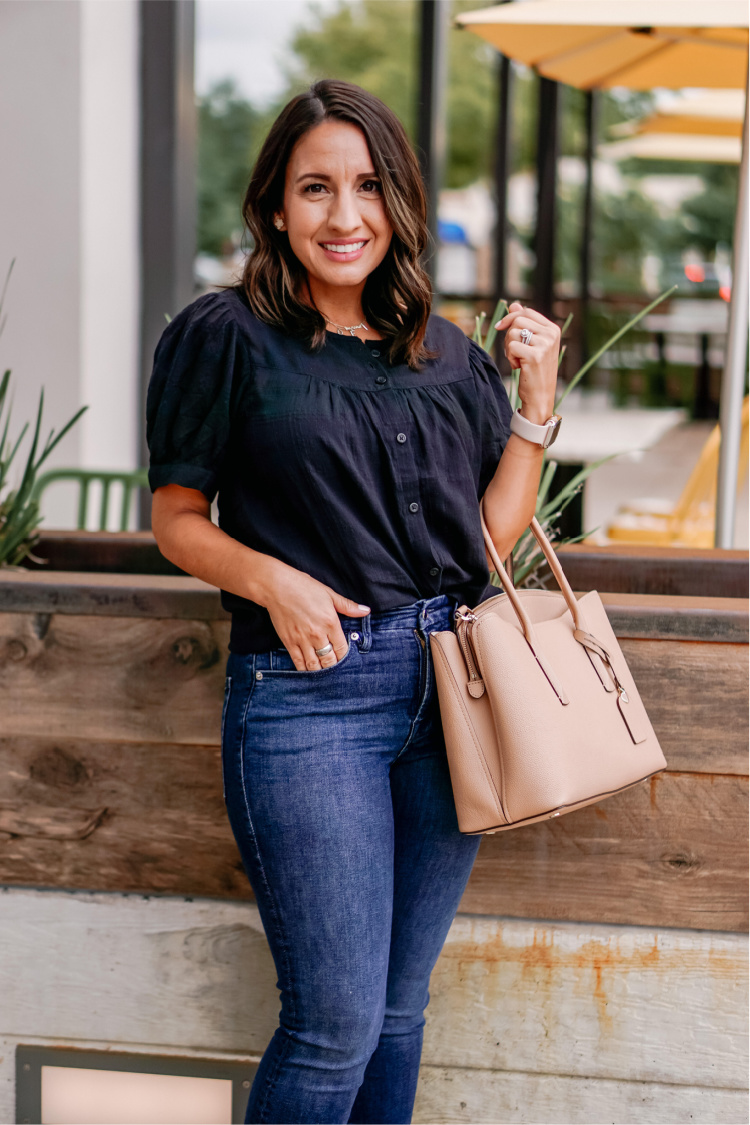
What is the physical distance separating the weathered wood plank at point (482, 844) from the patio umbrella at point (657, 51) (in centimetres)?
88

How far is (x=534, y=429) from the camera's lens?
150 centimetres

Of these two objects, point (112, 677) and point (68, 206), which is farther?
point (68, 206)

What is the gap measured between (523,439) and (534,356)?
12 cm

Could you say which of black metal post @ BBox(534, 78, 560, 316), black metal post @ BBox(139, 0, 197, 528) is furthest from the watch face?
black metal post @ BBox(534, 78, 560, 316)

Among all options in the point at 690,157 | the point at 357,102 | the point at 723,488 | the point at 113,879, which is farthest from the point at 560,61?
the point at 690,157

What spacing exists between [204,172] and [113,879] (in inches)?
824

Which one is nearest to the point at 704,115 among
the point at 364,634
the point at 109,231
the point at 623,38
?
the point at 623,38

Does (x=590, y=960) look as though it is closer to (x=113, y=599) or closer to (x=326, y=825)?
(x=326, y=825)

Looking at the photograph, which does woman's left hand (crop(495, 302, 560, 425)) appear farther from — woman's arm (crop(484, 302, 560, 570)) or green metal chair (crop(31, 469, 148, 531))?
green metal chair (crop(31, 469, 148, 531))

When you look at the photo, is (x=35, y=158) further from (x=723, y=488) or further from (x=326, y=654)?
(x=326, y=654)

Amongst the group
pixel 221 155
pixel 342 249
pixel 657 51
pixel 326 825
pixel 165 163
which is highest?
pixel 221 155

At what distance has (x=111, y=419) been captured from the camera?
3.84 m

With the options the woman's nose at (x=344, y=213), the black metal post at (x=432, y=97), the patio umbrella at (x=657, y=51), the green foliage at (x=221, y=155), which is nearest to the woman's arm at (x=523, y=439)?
the woman's nose at (x=344, y=213)

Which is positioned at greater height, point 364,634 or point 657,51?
point 657,51
